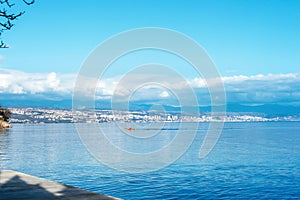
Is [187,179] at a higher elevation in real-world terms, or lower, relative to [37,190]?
lower

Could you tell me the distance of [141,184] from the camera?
3597 centimetres

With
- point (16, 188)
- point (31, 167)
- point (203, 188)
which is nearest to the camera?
point (16, 188)

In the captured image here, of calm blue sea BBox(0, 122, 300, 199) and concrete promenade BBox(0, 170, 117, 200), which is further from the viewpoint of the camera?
calm blue sea BBox(0, 122, 300, 199)

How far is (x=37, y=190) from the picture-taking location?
16891 millimetres

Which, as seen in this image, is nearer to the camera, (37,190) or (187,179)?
(37,190)

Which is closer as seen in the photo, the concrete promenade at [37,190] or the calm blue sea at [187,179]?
the concrete promenade at [37,190]

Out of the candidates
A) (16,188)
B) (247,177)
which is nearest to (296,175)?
(247,177)

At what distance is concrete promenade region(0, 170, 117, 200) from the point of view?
1543 cm

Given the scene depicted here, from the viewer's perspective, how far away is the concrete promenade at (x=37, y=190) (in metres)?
15.4

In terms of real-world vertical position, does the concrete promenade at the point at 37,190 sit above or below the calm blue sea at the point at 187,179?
above

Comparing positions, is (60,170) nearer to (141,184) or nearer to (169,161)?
(141,184)

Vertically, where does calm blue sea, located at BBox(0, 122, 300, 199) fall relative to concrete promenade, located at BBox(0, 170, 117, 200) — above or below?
below

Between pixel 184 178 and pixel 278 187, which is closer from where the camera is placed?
pixel 278 187

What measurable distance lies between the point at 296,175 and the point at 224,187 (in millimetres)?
13586
